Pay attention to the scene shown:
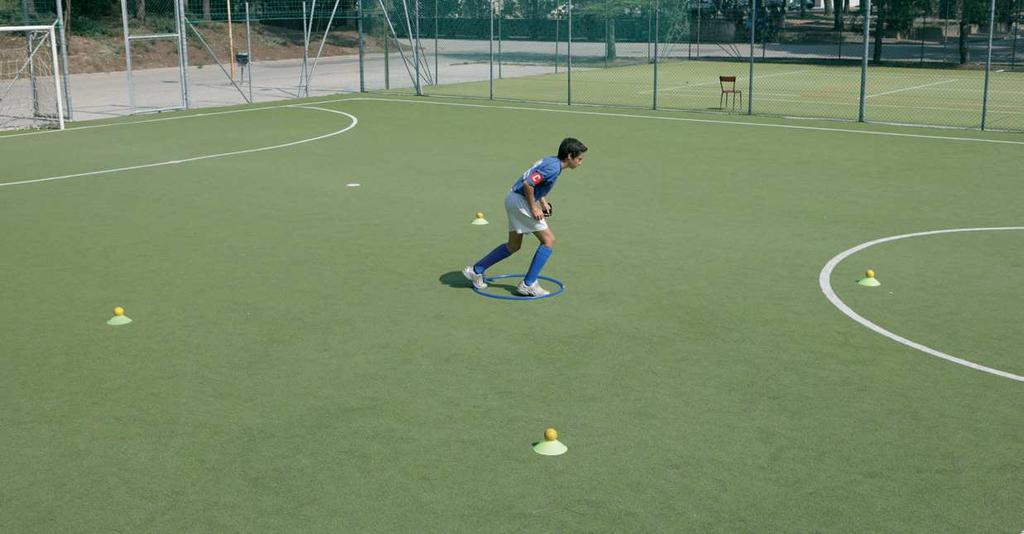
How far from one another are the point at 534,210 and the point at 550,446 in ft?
12.0

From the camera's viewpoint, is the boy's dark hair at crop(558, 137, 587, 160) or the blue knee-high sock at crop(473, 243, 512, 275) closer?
the boy's dark hair at crop(558, 137, 587, 160)

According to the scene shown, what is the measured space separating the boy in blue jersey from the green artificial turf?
24cm

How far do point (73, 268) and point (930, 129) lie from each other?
1837 cm

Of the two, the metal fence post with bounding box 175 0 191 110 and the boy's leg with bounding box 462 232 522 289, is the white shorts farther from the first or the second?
the metal fence post with bounding box 175 0 191 110

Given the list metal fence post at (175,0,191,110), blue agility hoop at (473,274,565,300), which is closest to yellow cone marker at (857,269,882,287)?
blue agility hoop at (473,274,565,300)

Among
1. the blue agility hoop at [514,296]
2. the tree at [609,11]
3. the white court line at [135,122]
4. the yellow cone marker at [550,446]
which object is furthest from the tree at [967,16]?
the yellow cone marker at [550,446]

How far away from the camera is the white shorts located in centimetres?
1064

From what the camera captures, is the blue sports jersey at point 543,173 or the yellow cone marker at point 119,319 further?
the blue sports jersey at point 543,173

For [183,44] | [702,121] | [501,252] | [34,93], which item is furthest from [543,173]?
[34,93]

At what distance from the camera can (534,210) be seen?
1042 cm

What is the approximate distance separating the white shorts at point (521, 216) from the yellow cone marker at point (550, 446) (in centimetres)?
370

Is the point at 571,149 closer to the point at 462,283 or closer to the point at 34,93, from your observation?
the point at 462,283

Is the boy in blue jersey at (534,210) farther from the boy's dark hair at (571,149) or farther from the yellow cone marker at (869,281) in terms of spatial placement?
the yellow cone marker at (869,281)

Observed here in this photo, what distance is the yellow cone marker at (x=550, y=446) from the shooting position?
7.21 m
